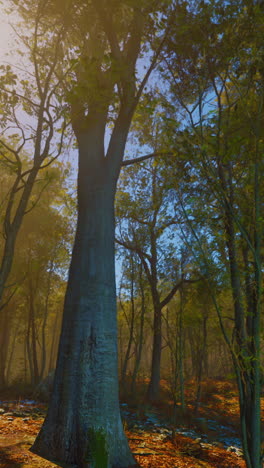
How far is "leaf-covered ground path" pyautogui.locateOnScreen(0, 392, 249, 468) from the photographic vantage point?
12.2ft

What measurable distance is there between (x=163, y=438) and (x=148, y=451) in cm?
152

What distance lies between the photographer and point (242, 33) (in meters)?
3.64

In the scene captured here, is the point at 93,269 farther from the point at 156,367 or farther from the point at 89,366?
the point at 156,367

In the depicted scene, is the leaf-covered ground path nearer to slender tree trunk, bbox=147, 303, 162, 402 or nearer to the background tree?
the background tree

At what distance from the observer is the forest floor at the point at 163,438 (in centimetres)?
430

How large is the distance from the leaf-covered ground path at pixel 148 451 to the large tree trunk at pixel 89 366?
0.37 metres

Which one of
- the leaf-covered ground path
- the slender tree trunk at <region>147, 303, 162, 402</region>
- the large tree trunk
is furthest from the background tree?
the slender tree trunk at <region>147, 303, 162, 402</region>

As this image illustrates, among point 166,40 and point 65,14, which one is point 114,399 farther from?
point 65,14

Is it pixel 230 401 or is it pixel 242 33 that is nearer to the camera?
pixel 242 33

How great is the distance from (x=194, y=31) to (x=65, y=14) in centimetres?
231

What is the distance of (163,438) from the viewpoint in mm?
6531

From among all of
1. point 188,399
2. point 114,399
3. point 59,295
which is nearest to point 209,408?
point 188,399

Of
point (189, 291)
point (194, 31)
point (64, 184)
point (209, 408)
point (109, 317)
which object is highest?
point (64, 184)

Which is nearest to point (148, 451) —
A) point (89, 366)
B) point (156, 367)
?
point (89, 366)
